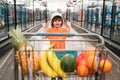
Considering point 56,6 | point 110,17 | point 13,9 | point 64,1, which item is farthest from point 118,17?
point 64,1

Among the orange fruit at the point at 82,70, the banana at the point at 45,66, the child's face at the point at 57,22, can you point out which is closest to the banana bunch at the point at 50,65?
the banana at the point at 45,66

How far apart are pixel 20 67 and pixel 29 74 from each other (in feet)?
0.31

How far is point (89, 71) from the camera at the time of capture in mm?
2236

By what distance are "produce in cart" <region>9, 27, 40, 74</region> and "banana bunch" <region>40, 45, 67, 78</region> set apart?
6 cm

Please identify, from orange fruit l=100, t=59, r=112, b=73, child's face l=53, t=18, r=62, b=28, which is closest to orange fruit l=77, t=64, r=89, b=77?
orange fruit l=100, t=59, r=112, b=73

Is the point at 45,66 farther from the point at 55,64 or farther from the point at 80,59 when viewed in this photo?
the point at 80,59

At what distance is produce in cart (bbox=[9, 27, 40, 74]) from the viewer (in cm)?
213

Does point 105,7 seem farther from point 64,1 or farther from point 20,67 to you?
point 64,1

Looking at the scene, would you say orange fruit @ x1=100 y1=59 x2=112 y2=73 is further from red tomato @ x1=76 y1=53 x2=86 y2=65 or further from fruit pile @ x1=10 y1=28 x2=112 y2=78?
red tomato @ x1=76 y1=53 x2=86 y2=65

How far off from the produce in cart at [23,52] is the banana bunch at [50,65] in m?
0.06

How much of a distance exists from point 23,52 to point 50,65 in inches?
10.0

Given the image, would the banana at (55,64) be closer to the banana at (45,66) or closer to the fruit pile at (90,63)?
the banana at (45,66)

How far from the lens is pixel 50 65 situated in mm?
2229

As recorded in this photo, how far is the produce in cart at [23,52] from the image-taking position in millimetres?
2129
